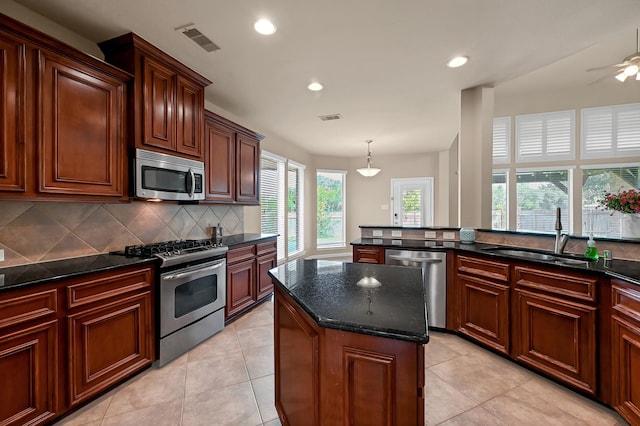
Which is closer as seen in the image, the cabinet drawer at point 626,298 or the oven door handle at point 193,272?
the cabinet drawer at point 626,298

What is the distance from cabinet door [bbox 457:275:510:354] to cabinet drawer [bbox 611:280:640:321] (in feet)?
2.22

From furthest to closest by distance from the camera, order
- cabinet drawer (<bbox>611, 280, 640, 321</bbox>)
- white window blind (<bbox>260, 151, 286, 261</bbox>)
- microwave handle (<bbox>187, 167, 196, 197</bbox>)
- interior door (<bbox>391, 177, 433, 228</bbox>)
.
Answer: interior door (<bbox>391, 177, 433, 228</bbox>) < white window blind (<bbox>260, 151, 286, 261</bbox>) < microwave handle (<bbox>187, 167, 196, 197</bbox>) < cabinet drawer (<bbox>611, 280, 640, 321</bbox>)

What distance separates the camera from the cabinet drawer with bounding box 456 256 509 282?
Result: 2.38m

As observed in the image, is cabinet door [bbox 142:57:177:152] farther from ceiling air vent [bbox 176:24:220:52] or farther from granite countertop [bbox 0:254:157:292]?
granite countertop [bbox 0:254:157:292]

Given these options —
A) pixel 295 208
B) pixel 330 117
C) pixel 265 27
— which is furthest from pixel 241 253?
pixel 295 208

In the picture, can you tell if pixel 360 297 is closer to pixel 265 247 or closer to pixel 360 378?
pixel 360 378

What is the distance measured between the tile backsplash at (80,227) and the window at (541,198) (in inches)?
219

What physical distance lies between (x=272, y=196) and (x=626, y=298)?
4559 millimetres

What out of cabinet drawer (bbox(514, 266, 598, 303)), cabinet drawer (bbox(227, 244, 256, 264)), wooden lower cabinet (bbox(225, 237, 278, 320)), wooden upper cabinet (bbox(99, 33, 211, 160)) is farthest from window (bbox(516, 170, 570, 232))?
wooden upper cabinet (bbox(99, 33, 211, 160))

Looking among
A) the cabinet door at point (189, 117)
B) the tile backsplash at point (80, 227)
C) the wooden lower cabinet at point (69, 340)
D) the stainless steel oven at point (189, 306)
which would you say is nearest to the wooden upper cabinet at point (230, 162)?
the cabinet door at point (189, 117)

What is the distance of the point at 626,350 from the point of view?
1664 mm

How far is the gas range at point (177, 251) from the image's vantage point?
2.29 metres

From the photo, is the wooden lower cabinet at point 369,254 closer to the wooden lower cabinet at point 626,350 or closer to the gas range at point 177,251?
the gas range at point 177,251

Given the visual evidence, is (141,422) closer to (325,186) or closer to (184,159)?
(184,159)
